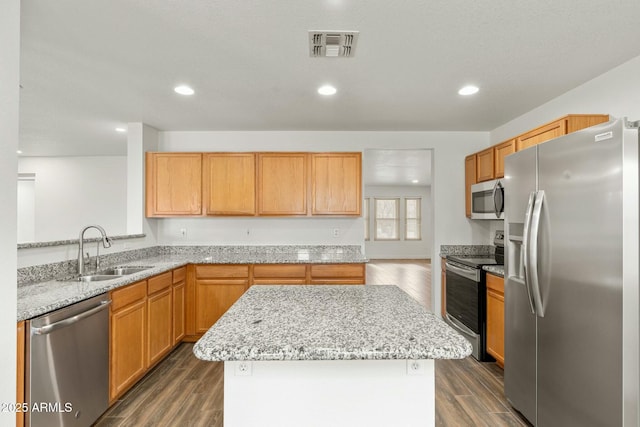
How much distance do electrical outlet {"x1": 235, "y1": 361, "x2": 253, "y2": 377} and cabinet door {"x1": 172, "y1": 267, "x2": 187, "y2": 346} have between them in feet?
7.58

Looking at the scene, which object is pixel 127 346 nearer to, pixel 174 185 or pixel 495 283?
pixel 174 185

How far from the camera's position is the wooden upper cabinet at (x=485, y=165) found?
3500 millimetres

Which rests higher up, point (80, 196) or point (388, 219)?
point (80, 196)

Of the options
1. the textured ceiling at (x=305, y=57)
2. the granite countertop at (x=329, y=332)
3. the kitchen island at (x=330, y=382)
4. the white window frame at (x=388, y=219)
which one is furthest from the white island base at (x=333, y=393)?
the white window frame at (x=388, y=219)

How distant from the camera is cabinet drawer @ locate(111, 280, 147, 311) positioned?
7.66 feet

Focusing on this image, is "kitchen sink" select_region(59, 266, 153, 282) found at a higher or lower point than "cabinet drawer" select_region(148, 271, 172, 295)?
higher

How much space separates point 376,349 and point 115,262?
314 cm

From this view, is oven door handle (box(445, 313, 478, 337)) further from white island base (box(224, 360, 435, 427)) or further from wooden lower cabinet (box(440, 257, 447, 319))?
white island base (box(224, 360, 435, 427))

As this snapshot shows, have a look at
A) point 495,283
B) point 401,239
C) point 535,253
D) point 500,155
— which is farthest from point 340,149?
point 401,239

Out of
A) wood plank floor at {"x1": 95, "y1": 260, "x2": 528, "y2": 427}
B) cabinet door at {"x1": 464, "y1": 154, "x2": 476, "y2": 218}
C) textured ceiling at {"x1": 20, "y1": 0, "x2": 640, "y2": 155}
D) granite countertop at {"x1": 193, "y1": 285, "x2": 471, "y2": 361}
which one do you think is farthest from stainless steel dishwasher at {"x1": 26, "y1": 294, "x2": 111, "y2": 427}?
cabinet door at {"x1": 464, "y1": 154, "x2": 476, "y2": 218}

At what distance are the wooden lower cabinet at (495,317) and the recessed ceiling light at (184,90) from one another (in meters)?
3.21

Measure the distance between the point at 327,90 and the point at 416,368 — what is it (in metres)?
2.35

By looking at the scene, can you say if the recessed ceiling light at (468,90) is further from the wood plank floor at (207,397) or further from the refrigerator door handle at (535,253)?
the wood plank floor at (207,397)

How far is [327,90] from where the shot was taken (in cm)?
288
